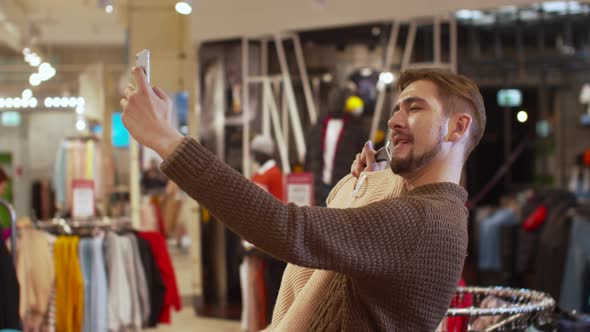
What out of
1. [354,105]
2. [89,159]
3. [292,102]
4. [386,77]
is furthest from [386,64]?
[89,159]

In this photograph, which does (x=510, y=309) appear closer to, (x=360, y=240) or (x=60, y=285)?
(x=360, y=240)

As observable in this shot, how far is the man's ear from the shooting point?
168cm

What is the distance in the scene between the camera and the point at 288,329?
165 cm

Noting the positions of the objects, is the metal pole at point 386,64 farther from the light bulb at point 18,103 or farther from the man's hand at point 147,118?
Answer: the man's hand at point 147,118

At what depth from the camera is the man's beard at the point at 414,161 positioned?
1647mm

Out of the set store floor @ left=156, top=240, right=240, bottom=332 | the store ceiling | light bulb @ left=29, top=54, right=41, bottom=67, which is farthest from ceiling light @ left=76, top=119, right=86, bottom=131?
store floor @ left=156, top=240, right=240, bottom=332

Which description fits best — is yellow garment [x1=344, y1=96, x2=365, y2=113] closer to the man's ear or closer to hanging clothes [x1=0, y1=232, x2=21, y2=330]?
hanging clothes [x1=0, y1=232, x2=21, y2=330]

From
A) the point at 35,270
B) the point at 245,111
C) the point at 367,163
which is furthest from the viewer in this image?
the point at 245,111

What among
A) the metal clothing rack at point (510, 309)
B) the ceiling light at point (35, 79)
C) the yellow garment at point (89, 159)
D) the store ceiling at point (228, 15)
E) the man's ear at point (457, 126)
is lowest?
the metal clothing rack at point (510, 309)

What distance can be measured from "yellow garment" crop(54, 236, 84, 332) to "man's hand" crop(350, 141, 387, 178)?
3.40 meters

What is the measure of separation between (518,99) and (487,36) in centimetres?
111

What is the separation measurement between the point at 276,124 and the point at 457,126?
241 inches

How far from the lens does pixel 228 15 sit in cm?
800

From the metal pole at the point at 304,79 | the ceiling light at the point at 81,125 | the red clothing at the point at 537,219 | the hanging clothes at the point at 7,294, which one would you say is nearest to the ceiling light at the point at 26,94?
the ceiling light at the point at 81,125
